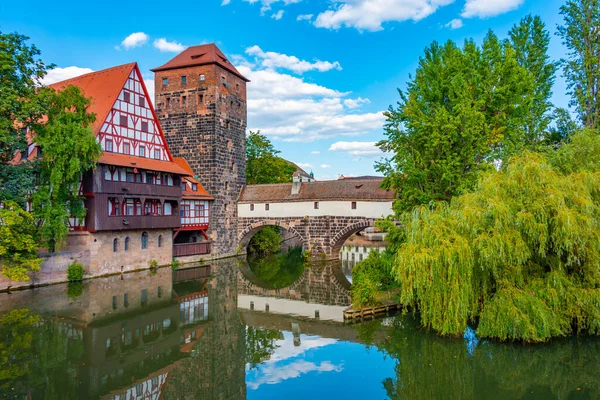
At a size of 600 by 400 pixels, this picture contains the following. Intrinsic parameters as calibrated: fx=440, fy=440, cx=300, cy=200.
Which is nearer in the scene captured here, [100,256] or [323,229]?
[100,256]

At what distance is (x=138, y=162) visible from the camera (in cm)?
2359

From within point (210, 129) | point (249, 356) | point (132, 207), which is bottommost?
point (249, 356)

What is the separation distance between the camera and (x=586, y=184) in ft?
37.9

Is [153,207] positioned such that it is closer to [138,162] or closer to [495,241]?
[138,162]

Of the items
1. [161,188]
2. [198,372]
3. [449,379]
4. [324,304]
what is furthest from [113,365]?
[161,188]

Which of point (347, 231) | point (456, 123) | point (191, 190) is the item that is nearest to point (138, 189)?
point (191, 190)

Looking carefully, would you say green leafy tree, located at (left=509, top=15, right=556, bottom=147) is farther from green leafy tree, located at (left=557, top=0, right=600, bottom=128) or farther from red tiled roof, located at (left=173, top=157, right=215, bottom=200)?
red tiled roof, located at (left=173, top=157, right=215, bottom=200)

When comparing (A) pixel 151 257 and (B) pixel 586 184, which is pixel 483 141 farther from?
(A) pixel 151 257

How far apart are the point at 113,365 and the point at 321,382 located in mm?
4920

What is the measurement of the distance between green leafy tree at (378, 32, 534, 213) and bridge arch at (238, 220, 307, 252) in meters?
13.5

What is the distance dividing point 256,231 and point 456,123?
20688mm

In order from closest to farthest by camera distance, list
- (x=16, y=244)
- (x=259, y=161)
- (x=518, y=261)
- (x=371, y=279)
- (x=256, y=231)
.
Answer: (x=518, y=261) < (x=371, y=279) < (x=16, y=244) < (x=256, y=231) < (x=259, y=161)

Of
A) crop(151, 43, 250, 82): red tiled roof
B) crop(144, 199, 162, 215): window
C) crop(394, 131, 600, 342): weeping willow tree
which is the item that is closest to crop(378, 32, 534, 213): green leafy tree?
crop(394, 131, 600, 342): weeping willow tree

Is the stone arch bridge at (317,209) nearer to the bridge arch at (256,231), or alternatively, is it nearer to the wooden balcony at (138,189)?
the bridge arch at (256,231)
